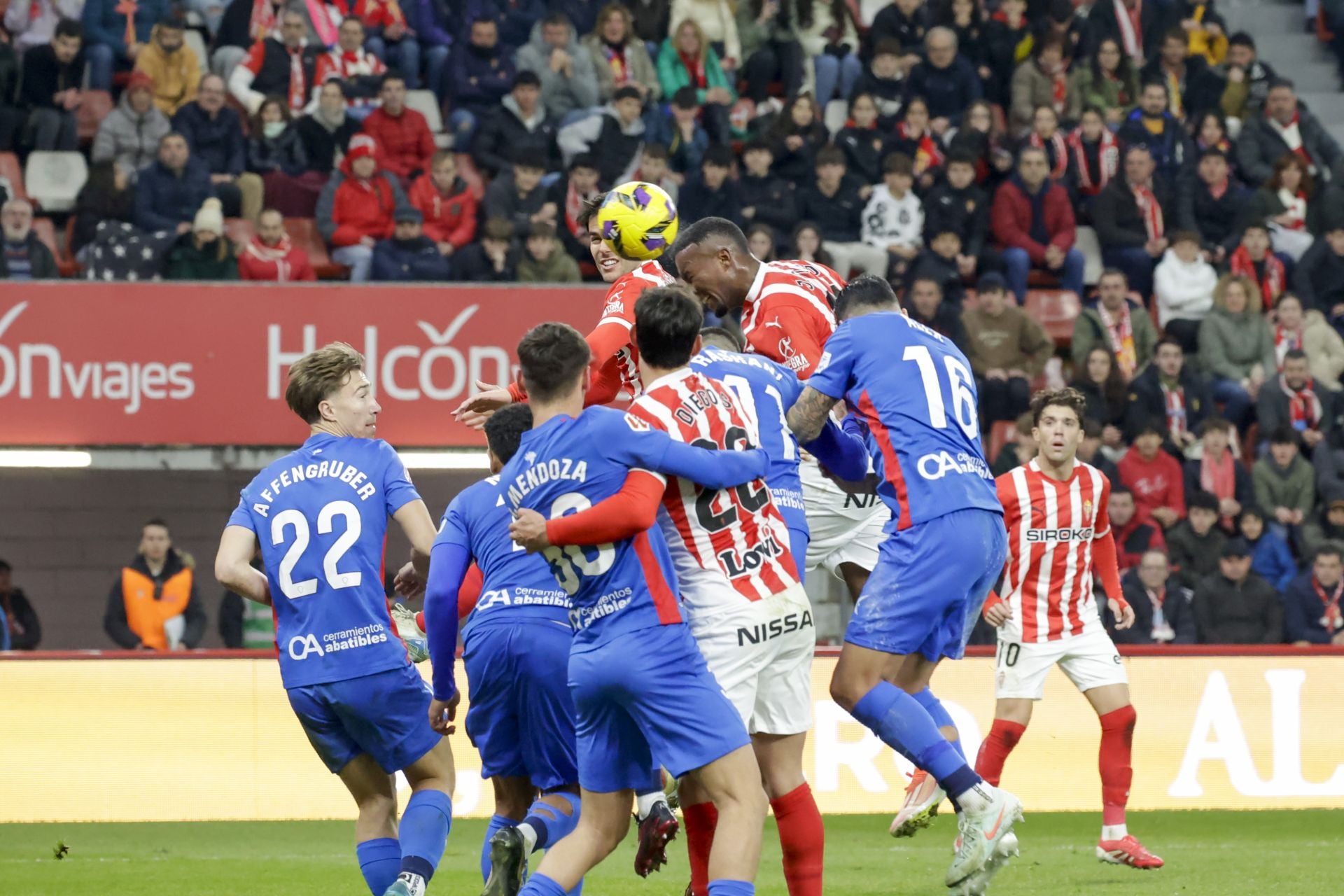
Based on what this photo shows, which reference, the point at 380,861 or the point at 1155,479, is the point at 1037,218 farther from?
the point at 380,861

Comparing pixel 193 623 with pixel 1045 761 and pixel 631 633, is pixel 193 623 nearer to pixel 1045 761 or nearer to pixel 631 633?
pixel 1045 761

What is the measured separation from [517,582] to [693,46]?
11.6 meters

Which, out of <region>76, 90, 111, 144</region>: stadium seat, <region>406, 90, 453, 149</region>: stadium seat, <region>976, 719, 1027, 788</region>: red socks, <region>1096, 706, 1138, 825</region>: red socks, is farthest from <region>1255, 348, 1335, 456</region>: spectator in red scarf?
<region>76, 90, 111, 144</region>: stadium seat

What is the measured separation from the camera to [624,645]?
5.83 meters

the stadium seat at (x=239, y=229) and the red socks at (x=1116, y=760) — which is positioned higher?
the stadium seat at (x=239, y=229)

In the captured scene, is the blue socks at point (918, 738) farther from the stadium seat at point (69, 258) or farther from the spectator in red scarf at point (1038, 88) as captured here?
the spectator in red scarf at point (1038, 88)

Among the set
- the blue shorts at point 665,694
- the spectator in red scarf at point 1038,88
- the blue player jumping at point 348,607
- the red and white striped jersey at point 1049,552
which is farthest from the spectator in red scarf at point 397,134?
the blue shorts at point 665,694

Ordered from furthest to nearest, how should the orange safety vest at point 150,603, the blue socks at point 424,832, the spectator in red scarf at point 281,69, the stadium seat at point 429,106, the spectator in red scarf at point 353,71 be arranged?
the stadium seat at point 429,106, the spectator in red scarf at point 281,69, the spectator in red scarf at point 353,71, the orange safety vest at point 150,603, the blue socks at point 424,832

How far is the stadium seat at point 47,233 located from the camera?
15336mm

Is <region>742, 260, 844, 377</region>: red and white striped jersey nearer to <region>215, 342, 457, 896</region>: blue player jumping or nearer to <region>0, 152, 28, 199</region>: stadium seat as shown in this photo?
<region>215, 342, 457, 896</region>: blue player jumping

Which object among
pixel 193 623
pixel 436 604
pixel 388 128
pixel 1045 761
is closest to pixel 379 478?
pixel 436 604

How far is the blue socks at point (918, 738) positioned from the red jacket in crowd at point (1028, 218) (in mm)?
10569

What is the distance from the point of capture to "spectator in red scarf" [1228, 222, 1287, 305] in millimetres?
16953

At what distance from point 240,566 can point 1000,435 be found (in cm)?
966
